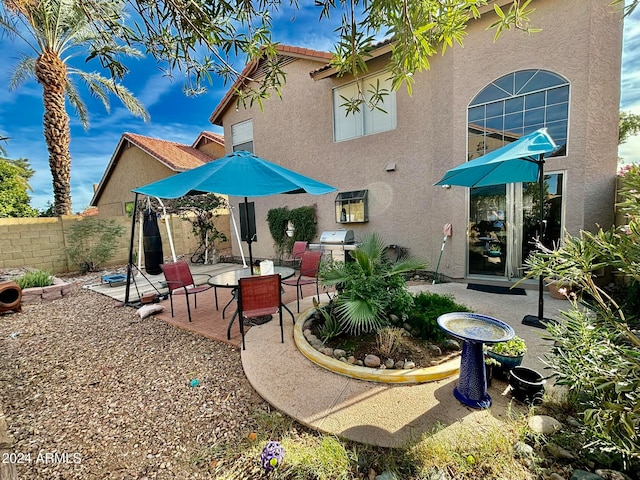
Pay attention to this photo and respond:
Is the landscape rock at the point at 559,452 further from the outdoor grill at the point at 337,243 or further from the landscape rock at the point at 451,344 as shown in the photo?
the outdoor grill at the point at 337,243

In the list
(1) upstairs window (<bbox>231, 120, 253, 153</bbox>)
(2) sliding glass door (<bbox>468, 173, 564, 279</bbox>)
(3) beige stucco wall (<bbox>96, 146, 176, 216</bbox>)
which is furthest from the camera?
(3) beige stucco wall (<bbox>96, 146, 176, 216</bbox>)

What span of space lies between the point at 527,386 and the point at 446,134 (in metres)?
6.62

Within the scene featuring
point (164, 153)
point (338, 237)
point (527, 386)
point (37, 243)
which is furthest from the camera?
point (164, 153)

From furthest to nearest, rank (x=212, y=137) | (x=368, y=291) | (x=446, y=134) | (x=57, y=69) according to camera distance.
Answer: (x=212, y=137), (x=57, y=69), (x=446, y=134), (x=368, y=291)

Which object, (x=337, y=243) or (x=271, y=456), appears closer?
(x=271, y=456)

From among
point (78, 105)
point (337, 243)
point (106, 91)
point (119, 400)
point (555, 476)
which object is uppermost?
Result: point (106, 91)

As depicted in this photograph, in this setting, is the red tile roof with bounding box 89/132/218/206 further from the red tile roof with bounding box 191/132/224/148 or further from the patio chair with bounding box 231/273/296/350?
the patio chair with bounding box 231/273/296/350

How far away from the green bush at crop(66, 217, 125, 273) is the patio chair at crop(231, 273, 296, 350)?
33.0ft

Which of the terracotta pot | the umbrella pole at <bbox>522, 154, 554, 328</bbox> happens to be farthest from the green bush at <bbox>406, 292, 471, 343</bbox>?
the terracotta pot

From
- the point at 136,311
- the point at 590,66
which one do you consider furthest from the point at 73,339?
the point at 590,66

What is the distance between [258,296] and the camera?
4320mm

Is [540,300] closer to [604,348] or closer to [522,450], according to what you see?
[604,348]

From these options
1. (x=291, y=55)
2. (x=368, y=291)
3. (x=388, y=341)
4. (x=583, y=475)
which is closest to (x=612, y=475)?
(x=583, y=475)

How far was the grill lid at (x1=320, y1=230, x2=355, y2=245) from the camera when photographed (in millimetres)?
9133
